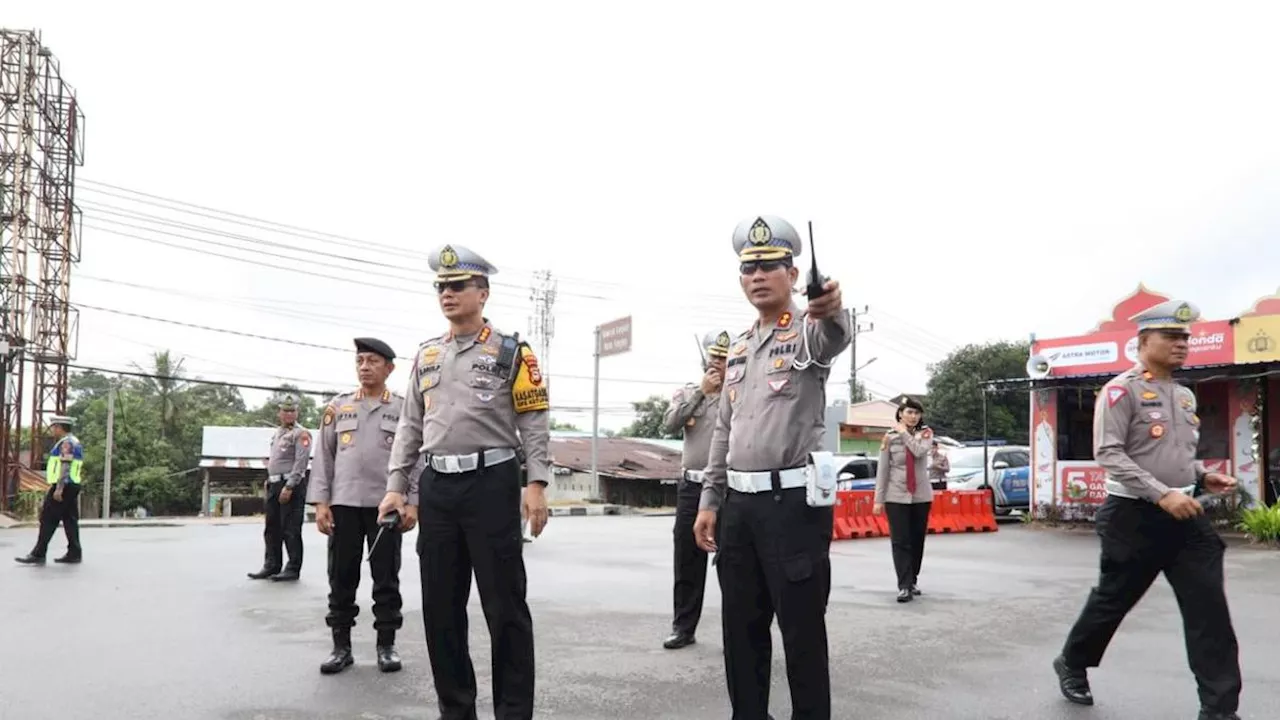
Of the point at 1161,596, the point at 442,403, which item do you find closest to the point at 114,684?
the point at 442,403

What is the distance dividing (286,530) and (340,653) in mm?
4900

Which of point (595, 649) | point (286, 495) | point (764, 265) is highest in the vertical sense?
point (764, 265)

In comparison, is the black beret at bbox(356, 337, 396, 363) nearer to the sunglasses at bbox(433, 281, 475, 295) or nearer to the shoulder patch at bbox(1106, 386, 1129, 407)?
the sunglasses at bbox(433, 281, 475, 295)

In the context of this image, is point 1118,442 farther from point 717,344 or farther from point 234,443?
point 234,443

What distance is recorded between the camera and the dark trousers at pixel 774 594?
343 centimetres

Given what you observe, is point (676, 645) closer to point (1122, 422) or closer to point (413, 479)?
point (413, 479)

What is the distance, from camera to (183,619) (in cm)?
723

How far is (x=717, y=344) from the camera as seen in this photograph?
20.4ft

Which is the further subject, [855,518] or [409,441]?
[855,518]

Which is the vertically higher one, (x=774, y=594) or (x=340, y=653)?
(x=774, y=594)

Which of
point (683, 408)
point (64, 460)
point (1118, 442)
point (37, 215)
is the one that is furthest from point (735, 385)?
point (37, 215)

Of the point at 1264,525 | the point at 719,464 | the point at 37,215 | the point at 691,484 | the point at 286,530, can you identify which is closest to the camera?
the point at 719,464

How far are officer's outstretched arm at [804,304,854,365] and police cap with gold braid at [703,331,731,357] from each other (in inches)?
96.7

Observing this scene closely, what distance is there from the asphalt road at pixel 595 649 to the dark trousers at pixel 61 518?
0.34 metres
